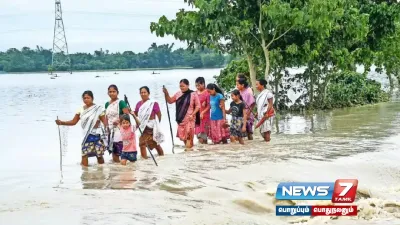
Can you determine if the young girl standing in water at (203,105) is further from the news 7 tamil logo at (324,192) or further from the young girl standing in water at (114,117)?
the news 7 tamil logo at (324,192)

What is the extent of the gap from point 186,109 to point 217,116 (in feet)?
2.84

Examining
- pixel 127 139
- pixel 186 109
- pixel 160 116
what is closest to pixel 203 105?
pixel 186 109

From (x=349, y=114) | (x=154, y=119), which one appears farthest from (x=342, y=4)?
(x=154, y=119)

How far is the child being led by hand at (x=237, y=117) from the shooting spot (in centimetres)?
1273

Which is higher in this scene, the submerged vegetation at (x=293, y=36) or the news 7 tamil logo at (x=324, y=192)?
the submerged vegetation at (x=293, y=36)

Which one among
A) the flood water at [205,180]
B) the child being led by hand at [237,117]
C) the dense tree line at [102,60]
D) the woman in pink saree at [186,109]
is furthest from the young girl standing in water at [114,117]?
the dense tree line at [102,60]

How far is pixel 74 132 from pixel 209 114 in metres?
7.47

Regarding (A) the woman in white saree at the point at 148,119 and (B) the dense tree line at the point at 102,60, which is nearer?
(A) the woman in white saree at the point at 148,119

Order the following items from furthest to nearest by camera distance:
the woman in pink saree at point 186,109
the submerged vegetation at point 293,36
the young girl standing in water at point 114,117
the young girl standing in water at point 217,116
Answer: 1. the submerged vegetation at point 293,36
2. the young girl standing in water at point 217,116
3. the woman in pink saree at point 186,109
4. the young girl standing in water at point 114,117

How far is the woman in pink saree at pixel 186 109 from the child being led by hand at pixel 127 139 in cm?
187

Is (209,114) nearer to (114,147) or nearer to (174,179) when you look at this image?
(114,147)

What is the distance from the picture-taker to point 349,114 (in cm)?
2109

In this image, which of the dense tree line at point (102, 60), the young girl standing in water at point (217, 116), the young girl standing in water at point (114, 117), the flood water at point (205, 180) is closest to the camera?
the flood water at point (205, 180)

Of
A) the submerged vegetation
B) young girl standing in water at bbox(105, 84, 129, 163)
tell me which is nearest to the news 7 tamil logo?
young girl standing in water at bbox(105, 84, 129, 163)
